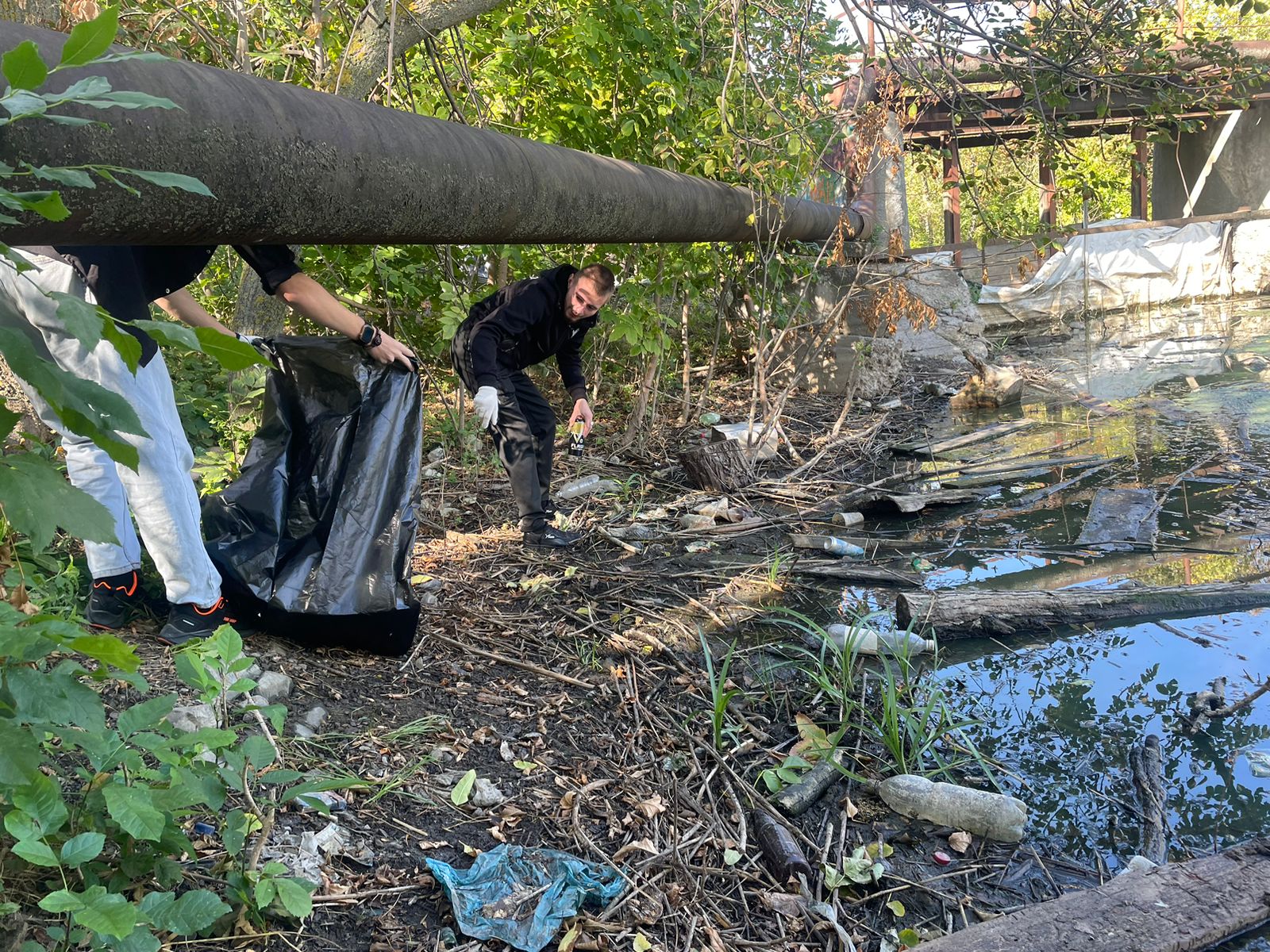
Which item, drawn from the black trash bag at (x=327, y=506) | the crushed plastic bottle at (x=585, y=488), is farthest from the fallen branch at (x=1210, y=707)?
the crushed plastic bottle at (x=585, y=488)

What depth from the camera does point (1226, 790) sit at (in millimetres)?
2545

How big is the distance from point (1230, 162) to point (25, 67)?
68.6ft

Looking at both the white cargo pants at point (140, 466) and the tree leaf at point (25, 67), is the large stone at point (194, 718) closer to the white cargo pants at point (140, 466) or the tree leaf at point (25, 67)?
the white cargo pants at point (140, 466)

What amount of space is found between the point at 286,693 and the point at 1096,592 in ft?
9.44

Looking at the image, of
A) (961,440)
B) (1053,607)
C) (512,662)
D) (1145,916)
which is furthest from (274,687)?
(961,440)

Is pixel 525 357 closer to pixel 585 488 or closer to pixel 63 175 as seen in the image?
pixel 585 488

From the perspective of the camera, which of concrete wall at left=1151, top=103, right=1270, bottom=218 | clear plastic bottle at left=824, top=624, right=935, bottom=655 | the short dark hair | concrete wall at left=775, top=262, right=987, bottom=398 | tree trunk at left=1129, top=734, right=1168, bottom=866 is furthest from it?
concrete wall at left=1151, top=103, right=1270, bottom=218

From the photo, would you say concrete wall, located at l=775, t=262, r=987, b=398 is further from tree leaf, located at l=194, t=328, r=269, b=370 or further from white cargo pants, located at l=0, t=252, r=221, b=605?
tree leaf, located at l=194, t=328, r=269, b=370

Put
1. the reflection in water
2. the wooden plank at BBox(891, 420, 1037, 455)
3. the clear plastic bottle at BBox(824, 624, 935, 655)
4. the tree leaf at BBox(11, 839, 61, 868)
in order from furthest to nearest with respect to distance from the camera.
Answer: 1. the wooden plank at BBox(891, 420, 1037, 455)
2. the clear plastic bottle at BBox(824, 624, 935, 655)
3. the reflection in water
4. the tree leaf at BBox(11, 839, 61, 868)

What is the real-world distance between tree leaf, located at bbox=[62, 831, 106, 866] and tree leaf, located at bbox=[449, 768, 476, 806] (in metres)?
0.93

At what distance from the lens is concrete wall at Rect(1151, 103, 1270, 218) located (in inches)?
665

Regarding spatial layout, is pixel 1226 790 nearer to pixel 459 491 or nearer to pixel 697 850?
pixel 697 850

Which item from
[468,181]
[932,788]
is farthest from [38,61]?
[932,788]

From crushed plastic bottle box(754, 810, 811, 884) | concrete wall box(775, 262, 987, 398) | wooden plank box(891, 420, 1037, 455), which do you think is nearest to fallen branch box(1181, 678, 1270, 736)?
crushed plastic bottle box(754, 810, 811, 884)
